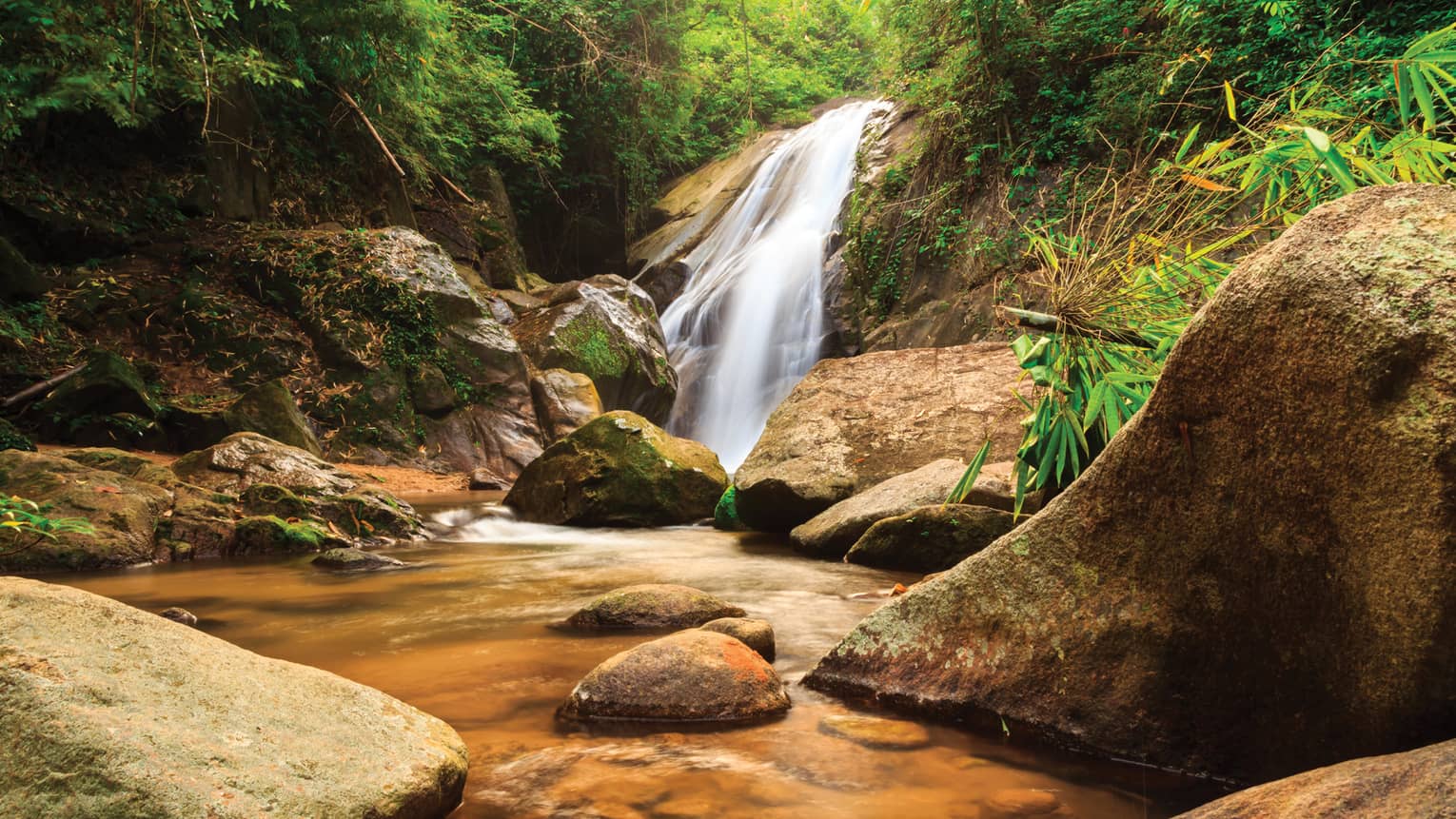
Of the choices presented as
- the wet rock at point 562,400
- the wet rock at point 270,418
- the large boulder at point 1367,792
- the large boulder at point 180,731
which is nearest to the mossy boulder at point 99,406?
the wet rock at point 270,418

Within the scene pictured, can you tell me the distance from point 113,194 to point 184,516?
7948 mm

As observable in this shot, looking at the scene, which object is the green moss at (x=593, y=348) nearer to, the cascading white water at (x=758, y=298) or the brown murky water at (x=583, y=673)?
the cascading white water at (x=758, y=298)

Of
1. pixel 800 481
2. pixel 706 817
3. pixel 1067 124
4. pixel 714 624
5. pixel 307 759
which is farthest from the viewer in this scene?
pixel 1067 124

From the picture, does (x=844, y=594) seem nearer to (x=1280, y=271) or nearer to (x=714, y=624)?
(x=714, y=624)

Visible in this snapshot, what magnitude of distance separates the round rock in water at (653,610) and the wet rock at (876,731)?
4.40ft

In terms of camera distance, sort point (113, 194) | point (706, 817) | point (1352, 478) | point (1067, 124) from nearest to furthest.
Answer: point (1352, 478) < point (706, 817) < point (1067, 124) < point (113, 194)

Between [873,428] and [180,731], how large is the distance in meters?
5.79

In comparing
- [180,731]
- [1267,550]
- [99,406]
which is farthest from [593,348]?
[1267,550]

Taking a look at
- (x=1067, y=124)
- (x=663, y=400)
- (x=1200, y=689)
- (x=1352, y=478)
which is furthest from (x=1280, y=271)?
(x=663, y=400)

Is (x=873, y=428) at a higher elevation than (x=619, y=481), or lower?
higher

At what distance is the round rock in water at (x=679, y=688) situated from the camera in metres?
2.63

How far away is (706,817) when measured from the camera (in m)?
1.99

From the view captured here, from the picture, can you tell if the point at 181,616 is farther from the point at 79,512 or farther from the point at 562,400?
the point at 562,400

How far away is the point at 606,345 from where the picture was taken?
1430 cm
